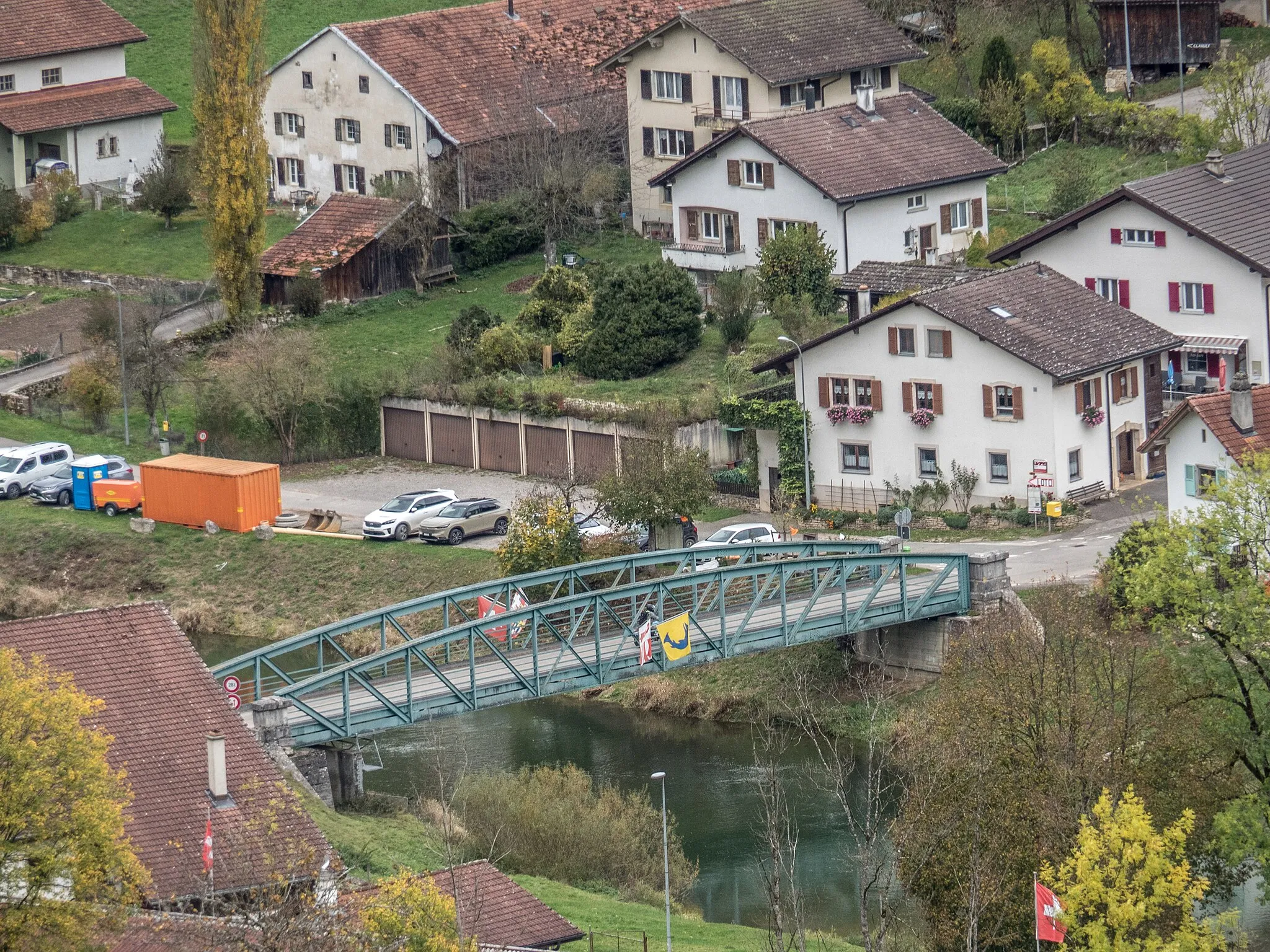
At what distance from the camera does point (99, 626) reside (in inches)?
Result: 1875

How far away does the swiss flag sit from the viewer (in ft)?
140

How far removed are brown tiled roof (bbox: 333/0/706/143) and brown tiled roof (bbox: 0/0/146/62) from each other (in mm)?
14158

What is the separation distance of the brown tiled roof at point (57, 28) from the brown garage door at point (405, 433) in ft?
108

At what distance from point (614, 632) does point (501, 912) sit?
2282 cm

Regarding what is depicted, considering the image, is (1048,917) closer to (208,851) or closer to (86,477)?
(208,851)

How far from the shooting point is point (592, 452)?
7906cm

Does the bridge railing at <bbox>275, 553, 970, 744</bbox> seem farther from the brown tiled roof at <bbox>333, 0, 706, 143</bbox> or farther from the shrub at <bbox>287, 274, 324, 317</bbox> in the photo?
the brown tiled roof at <bbox>333, 0, 706, 143</bbox>

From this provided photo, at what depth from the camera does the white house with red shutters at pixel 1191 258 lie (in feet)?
248

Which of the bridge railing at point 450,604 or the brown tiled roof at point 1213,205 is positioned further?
the brown tiled roof at point 1213,205

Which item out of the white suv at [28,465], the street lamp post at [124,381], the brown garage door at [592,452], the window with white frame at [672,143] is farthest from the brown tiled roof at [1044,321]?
the window with white frame at [672,143]

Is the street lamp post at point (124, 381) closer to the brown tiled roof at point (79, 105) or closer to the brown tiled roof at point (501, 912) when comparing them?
the brown tiled roof at point (79, 105)

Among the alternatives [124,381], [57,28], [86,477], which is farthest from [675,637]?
[57,28]

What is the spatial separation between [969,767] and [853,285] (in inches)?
1513

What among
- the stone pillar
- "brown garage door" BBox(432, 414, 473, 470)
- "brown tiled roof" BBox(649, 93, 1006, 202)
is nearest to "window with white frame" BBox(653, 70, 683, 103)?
"brown tiled roof" BBox(649, 93, 1006, 202)
